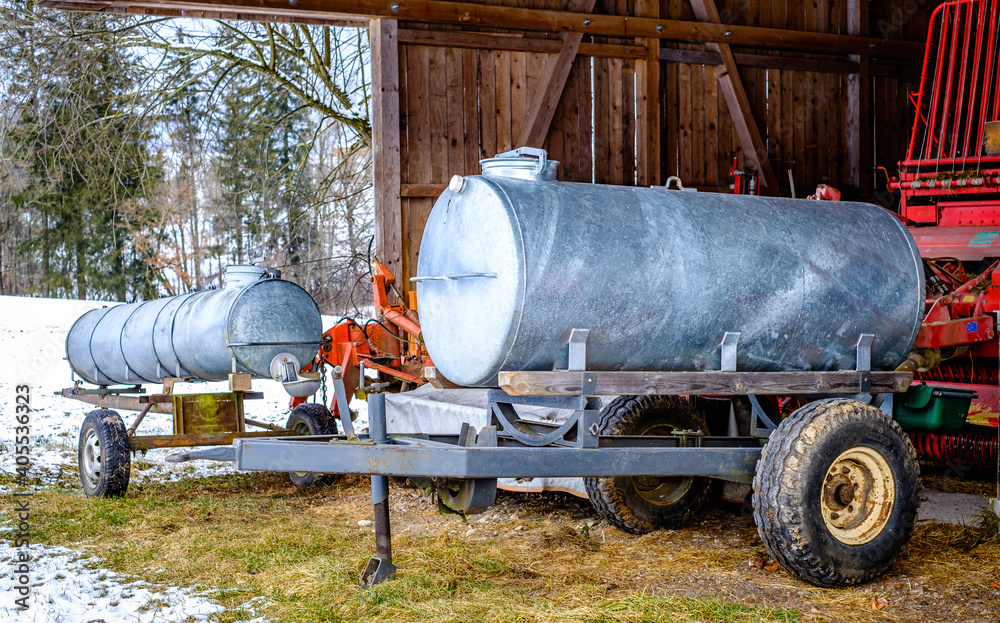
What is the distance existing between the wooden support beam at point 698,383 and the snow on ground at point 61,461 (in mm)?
1617

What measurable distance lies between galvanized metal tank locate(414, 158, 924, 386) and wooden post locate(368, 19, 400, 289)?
486cm

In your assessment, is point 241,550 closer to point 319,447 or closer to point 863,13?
point 319,447

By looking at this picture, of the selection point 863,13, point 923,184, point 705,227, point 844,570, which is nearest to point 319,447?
point 705,227

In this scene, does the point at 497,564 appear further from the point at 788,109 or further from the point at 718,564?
the point at 788,109

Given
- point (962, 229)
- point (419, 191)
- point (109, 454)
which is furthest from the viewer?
point (419, 191)

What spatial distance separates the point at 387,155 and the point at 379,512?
19.7ft

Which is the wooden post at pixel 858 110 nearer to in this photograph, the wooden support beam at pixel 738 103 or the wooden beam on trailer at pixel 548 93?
the wooden support beam at pixel 738 103

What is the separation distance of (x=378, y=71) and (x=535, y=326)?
641 centimetres

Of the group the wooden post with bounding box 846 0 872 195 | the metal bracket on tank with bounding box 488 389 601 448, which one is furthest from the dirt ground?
the wooden post with bounding box 846 0 872 195

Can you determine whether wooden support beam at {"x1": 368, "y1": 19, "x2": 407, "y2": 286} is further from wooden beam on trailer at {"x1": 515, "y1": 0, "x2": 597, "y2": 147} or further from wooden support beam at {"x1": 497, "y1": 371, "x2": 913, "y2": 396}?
wooden support beam at {"x1": 497, "y1": 371, "x2": 913, "y2": 396}

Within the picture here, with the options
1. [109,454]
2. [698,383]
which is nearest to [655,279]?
[698,383]

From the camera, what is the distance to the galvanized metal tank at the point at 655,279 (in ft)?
13.3

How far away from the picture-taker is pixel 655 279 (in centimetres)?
421

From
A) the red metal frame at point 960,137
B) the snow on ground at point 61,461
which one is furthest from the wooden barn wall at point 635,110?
the snow on ground at point 61,461
